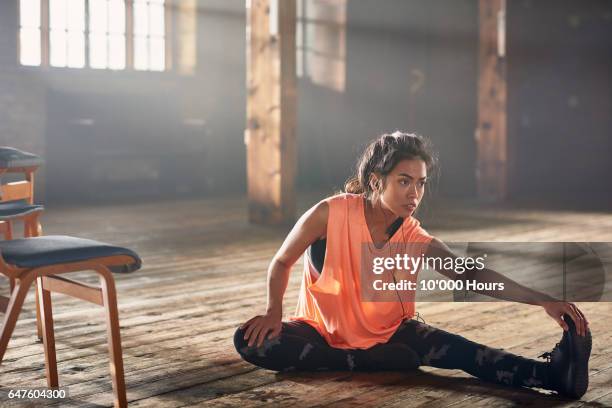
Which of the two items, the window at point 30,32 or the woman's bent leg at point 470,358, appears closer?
the woman's bent leg at point 470,358

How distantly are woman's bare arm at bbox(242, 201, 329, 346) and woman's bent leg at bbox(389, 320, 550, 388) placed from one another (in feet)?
A: 1.29

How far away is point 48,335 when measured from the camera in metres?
2.49

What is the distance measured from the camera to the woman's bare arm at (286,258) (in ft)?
8.52

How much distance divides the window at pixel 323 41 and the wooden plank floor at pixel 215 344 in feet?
15.5

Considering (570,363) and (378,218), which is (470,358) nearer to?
(570,363)

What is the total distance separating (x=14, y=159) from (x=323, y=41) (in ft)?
25.8

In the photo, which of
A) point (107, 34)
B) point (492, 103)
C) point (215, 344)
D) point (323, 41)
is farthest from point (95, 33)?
point (215, 344)

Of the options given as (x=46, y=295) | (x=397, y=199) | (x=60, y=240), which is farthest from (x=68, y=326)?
(x=397, y=199)

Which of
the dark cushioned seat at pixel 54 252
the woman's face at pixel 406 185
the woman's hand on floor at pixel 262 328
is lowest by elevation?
the woman's hand on floor at pixel 262 328

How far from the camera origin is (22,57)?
8750mm

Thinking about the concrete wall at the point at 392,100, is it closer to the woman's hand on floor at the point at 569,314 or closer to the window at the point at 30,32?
the window at the point at 30,32

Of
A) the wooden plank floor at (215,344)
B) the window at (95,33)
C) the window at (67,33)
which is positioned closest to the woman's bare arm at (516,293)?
the wooden plank floor at (215,344)

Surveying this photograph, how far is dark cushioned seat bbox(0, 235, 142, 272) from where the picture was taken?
6.64ft

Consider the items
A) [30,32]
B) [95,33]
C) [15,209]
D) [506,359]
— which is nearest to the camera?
[506,359]
